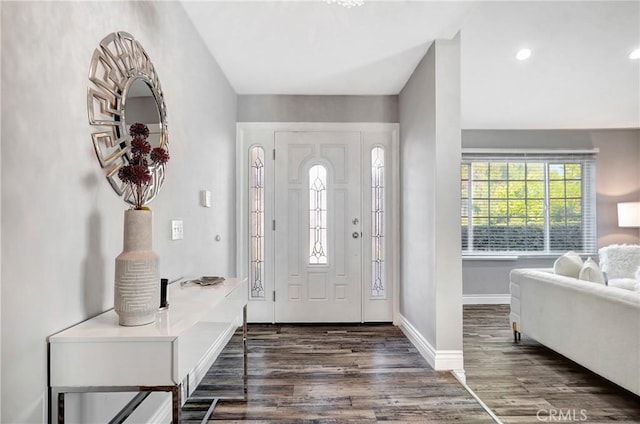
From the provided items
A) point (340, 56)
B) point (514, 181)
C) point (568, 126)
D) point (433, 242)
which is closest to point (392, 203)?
point (433, 242)

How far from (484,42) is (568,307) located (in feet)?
7.58

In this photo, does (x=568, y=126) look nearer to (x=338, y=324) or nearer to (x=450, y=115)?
(x=450, y=115)

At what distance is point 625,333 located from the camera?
7.50 ft

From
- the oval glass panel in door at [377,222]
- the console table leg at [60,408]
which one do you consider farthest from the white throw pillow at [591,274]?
the console table leg at [60,408]

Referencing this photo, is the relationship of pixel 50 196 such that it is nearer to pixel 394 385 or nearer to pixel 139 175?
pixel 139 175

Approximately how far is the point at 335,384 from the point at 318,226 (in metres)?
1.78

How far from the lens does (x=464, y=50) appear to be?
140 inches

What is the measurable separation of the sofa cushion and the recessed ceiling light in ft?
7.60

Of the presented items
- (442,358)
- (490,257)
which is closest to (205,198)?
(442,358)

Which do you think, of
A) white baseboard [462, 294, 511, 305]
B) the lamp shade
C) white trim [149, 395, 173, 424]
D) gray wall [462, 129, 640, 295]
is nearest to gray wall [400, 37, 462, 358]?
white trim [149, 395, 173, 424]

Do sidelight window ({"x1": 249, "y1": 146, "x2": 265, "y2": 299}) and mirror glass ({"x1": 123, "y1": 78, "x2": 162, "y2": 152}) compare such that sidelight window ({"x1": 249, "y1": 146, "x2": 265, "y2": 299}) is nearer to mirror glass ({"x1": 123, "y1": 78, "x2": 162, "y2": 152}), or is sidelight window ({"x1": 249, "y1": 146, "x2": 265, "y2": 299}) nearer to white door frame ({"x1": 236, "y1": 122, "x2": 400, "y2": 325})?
white door frame ({"x1": 236, "y1": 122, "x2": 400, "y2": 325})

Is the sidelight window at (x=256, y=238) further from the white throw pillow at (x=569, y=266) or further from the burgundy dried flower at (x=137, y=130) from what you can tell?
the white throw pillow at (x=569, y=266)

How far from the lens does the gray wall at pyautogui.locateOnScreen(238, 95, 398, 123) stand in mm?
4016

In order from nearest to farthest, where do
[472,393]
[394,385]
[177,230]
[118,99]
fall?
[118,99] < [177,230] < [472,393] < [394,385]
